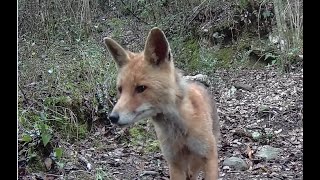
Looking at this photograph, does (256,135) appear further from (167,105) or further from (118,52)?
(118,52)

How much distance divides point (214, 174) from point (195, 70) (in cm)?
602

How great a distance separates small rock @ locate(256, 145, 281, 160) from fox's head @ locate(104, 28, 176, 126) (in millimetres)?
2257

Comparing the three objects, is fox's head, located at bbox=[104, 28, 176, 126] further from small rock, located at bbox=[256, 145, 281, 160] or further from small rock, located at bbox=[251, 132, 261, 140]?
small rock, located at bbox=[251, 132, 261, 140]

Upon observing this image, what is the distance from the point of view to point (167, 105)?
13.8 feet

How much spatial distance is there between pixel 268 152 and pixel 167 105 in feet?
7.94

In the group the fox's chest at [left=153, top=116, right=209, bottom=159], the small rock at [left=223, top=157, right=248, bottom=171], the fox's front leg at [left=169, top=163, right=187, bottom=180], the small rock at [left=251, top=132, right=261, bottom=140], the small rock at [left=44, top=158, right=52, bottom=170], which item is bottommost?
the small rock at [left=223, top=157, right=248, bottom=171]

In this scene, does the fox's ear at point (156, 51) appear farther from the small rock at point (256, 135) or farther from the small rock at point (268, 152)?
the small rock at point (256, 135)

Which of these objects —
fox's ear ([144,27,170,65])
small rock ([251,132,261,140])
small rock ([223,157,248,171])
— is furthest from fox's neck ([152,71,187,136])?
small rock ([251,132,261,140])

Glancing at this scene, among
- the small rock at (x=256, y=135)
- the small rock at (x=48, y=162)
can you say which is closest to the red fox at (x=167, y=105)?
the small rock at (x=48, y=162)

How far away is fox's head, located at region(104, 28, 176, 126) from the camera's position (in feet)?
12.8

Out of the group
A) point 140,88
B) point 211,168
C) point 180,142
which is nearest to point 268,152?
point 211,168

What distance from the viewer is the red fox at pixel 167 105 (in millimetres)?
4020

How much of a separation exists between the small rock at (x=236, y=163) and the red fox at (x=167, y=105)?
122cm
